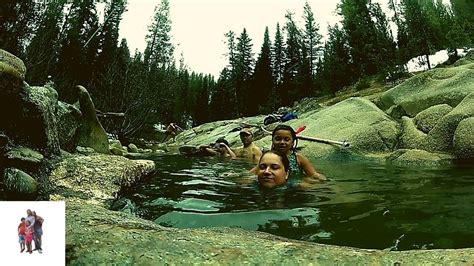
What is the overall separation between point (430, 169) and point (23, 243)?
6.40 metres

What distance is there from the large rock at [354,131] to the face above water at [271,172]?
182 inches

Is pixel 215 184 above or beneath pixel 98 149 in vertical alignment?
beneath

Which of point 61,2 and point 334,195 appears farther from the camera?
point 61,2

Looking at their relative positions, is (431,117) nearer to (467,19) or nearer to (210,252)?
(210,252)

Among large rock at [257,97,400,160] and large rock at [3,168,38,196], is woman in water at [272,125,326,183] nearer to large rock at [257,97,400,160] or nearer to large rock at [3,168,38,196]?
large rock at [3,168,38,196]

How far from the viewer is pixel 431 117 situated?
936 centimetres

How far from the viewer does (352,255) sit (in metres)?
1.48

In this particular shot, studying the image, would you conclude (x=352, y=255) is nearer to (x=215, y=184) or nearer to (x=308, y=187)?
(x=308, y=187)

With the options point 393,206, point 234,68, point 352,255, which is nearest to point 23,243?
point 352,255

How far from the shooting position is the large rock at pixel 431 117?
30.3 feet

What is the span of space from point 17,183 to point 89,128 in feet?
16.1

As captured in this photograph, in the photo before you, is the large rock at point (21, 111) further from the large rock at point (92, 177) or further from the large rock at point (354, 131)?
the large rock at point (354, 131)

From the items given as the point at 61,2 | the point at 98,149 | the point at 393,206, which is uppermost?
the point at 61,2

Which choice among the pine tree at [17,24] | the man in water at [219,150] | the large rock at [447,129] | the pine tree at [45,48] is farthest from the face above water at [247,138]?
the pine tree at [45,48]
